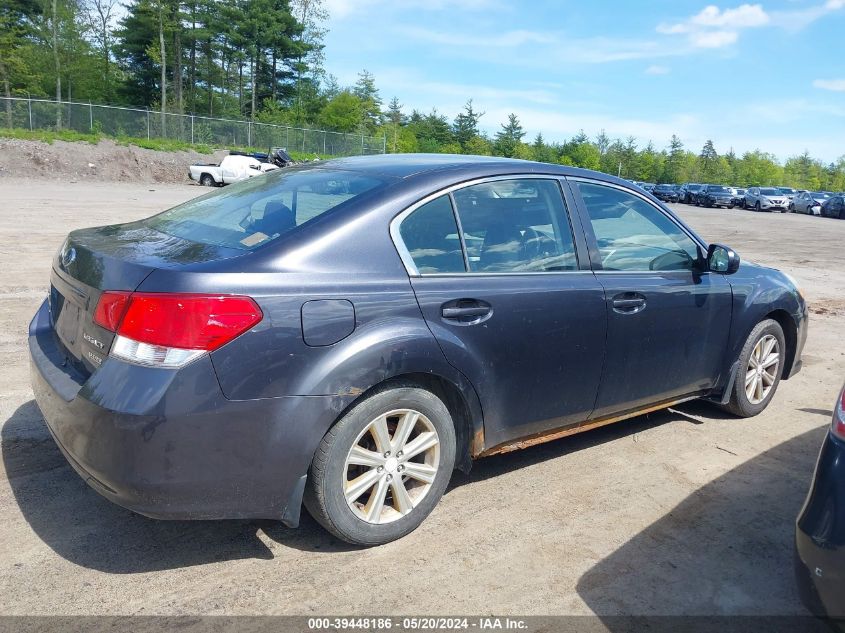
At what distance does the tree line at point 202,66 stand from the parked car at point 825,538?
2151 inches

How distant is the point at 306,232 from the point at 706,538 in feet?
7.71

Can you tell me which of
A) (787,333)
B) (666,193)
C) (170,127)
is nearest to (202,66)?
(170,127)

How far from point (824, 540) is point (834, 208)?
51.4 metres

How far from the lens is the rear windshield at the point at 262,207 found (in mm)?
3150

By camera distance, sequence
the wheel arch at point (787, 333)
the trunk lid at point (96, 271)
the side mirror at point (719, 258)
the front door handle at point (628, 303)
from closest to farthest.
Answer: the trunk lid at point (96, 271), the front door handle at point (628, 303), the side mirror at point (719, 258), the wheel arch at point (787, 333)

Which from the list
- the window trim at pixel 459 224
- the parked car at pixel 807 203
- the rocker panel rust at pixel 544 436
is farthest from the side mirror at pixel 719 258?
the parked car at pixel 807 203

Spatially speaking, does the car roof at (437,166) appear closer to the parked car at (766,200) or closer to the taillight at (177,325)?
the taillight at (177,325)

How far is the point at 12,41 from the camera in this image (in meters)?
52.7

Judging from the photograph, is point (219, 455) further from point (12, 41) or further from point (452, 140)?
point (452, 140)

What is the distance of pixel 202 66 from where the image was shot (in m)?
64.1

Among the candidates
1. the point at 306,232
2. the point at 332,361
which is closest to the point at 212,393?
the point at 332,361

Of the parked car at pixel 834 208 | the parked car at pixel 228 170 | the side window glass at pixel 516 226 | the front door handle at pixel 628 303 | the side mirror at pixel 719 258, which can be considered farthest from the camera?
the parked car at pixel 834 208

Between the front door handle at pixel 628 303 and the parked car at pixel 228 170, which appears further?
the parked car at pixel 228 170

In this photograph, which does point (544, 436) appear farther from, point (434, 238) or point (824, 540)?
point (824, 540)
